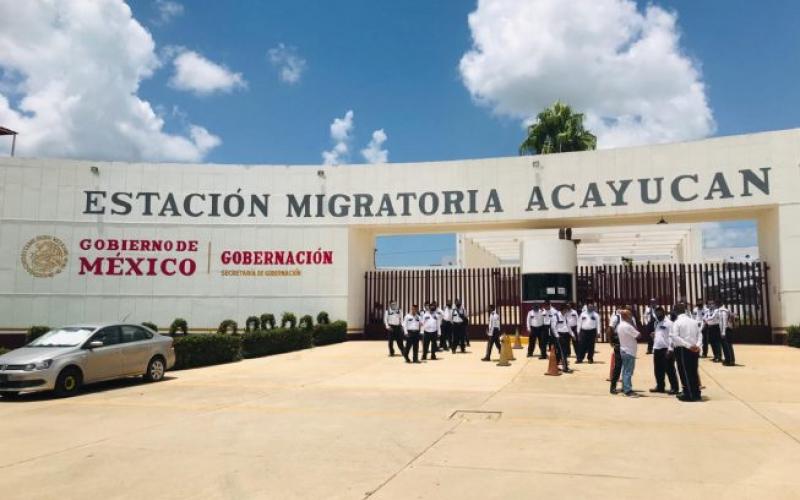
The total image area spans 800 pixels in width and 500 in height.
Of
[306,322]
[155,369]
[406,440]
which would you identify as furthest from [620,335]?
[306,322]

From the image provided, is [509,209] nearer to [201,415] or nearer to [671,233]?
[671,233]

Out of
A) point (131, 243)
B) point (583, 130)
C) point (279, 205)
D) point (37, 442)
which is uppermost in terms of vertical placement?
point (583, 130)

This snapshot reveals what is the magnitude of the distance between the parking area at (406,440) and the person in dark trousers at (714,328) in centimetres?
245

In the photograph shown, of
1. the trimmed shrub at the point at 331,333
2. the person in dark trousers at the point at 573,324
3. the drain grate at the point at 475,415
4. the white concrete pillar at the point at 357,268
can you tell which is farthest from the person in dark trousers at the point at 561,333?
the white concrete pillar at the point at 357,268

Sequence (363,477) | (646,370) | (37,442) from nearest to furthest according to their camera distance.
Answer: (363,477), (37,442), (646,370)

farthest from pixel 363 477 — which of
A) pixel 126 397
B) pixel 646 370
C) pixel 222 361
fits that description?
pixel 222 361

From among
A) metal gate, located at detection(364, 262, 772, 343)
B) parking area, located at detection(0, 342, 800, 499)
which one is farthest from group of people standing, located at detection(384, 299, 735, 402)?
metal gate, located at detection(364, 262, 772, 343)

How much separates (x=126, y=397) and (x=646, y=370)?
1048 cm

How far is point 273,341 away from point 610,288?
38.5 ft

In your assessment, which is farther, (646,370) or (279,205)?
(279,205)

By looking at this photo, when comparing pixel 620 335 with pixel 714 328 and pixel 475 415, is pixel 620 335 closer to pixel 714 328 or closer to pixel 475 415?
pixel 475 415

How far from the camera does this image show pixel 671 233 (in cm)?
3122

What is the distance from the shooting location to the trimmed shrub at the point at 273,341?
57.5 ft

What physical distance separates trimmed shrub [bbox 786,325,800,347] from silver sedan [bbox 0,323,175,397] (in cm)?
1730
